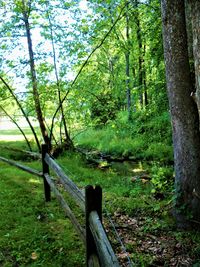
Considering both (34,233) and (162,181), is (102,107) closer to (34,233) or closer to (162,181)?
(162,181)

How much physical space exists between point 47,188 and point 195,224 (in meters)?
3.40

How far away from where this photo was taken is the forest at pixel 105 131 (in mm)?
5250

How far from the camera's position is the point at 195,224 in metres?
5.71

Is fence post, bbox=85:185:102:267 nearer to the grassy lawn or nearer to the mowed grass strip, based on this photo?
the grassy lawn

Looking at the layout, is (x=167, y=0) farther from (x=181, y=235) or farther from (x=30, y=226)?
(x=30, y=226)

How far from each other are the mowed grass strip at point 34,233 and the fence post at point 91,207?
1.20 meters

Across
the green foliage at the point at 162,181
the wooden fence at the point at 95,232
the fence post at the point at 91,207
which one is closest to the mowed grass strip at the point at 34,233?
the wooden fence at the point at 95,232

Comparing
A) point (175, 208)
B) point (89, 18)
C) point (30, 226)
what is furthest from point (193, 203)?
point (89, 18)

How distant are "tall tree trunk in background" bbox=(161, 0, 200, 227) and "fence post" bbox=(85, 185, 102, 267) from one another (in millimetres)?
2706

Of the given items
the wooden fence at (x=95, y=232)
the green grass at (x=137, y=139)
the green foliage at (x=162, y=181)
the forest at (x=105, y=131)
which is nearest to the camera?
the wooden fence at (x=95, y=232)

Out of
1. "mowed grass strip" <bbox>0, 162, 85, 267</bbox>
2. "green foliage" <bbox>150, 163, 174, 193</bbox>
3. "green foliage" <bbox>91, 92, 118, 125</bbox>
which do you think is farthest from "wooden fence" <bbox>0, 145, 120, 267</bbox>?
"green foliage" <bbox>91, 92, 118, 125</bbox>

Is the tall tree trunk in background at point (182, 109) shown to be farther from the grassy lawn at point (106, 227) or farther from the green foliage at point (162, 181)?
the green foliage at point (162, 181)

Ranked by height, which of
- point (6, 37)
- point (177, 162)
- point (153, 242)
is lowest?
point (153, 242)

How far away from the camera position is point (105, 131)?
19578mm
